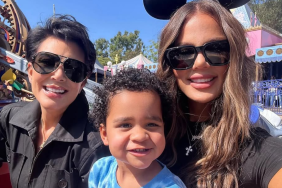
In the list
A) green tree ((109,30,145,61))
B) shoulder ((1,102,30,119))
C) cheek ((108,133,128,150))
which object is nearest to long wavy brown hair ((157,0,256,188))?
cheek ((108,133,128,150))

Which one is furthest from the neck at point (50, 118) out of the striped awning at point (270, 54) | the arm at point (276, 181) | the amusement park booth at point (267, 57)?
the striped awning at point (270, 54)

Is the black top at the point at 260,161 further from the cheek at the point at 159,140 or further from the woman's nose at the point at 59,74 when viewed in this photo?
the woman's nose at the point at 59,74

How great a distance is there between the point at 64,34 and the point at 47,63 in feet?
0.76

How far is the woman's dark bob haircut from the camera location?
1.65 meters

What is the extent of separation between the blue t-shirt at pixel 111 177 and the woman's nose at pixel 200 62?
58cm

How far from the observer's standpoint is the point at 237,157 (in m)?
1.18

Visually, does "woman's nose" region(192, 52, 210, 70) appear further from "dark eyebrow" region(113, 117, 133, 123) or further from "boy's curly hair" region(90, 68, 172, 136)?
"dark eyebrow" region(113, 117, 133, 123)

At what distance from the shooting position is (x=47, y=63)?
1.60m

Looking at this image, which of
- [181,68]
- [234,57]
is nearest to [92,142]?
[181,68]

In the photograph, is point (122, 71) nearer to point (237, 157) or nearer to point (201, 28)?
point (201, 28)

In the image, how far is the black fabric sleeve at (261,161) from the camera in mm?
1052

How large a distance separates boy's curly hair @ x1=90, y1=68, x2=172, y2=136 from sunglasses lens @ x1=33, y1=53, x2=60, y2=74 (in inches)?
14.7

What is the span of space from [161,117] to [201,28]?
→ 0.53m

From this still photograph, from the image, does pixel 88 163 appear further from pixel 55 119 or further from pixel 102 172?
pixel 55 119
